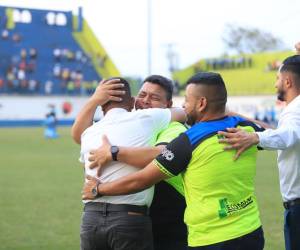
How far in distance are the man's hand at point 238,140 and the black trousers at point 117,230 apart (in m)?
0.75

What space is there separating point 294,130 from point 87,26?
54.7m

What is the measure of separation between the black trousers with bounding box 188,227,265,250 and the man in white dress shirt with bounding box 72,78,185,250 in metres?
0.41

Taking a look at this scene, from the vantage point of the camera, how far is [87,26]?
5728 cm

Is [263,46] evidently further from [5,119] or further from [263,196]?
[263,196]

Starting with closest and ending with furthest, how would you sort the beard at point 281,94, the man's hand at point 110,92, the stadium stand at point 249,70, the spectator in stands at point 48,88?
the man's hand at point 110,92, the beard at point 281,94, the stadium stand at point 249,70, the spectator in stands at point 48,88

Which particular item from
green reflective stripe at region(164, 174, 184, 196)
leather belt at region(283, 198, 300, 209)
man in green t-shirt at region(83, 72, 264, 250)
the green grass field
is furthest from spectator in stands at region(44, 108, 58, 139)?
man in green t-shirt at region(83, 72, 264, 250)

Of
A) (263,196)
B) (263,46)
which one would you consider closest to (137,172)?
(263,196)

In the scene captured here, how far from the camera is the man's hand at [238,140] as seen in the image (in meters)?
3.26

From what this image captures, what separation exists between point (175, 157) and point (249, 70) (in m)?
50.3

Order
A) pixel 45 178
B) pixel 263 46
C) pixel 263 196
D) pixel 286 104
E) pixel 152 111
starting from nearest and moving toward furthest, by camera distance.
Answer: pixel 152 111
pixel 286 104
pixel 263 196
pixel 45 178
pixel 263 46

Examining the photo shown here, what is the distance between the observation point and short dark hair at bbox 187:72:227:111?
3.28 metres

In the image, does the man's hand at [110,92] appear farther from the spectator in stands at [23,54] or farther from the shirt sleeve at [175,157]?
the spectator in stands at [23,54]

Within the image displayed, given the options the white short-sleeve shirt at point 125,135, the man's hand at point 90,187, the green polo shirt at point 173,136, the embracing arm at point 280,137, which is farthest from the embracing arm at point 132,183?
the embracing arm at point 280,137

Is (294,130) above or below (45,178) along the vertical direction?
above
